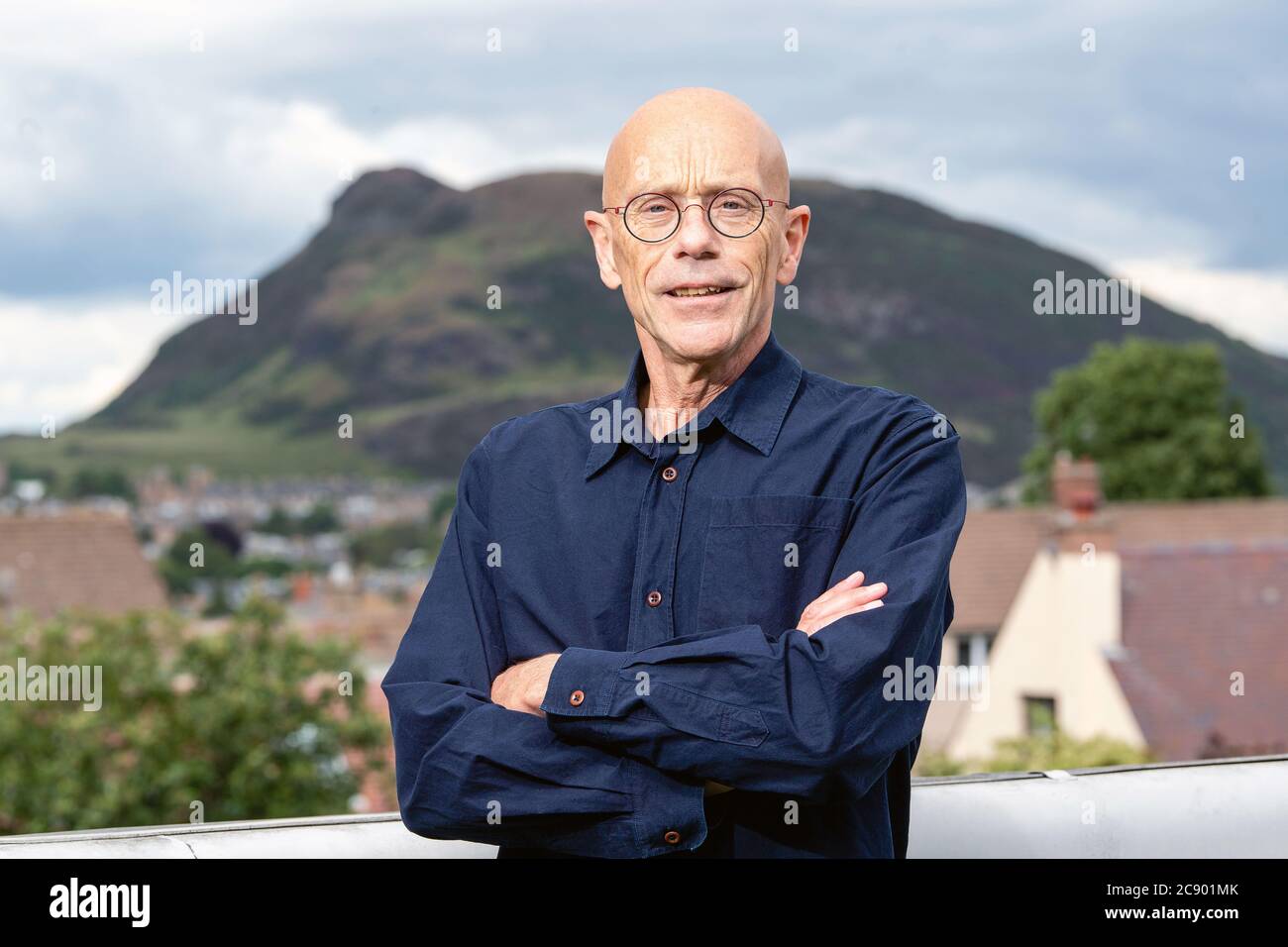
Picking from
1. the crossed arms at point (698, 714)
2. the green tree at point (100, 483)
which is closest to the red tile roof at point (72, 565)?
the green tree at point (100, 483)

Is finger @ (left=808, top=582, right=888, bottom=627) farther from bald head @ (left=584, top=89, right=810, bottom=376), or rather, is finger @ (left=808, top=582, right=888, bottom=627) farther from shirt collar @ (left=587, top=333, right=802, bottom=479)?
bald head @ (left=584, top=89, right=810, bottom=376)

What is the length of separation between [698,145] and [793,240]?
239mm

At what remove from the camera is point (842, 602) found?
86.5 inches

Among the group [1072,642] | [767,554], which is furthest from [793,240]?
[1072,642]

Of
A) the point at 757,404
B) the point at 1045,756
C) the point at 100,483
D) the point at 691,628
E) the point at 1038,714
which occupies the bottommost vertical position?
the point at 1038,714

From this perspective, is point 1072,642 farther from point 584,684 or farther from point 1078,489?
point 584,684

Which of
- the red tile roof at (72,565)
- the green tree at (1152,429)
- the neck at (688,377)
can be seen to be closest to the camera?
the neck at (688,377)

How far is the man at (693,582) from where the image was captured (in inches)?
85.0

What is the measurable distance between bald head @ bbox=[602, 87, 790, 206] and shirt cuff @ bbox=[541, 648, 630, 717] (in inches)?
26.2

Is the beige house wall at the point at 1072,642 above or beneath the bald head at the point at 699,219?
beneath

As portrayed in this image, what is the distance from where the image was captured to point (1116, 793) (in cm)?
293

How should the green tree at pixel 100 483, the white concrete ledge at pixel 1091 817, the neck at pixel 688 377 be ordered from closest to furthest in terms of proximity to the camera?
the neck at pixel 688 377 < the white concrete ledge at pixel 1091 817 < the green tree at pixel 100 483

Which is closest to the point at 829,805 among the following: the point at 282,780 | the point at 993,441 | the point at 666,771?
the point at 666,771

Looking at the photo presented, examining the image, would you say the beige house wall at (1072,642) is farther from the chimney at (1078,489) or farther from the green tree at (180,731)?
the green tree at (180,731)
